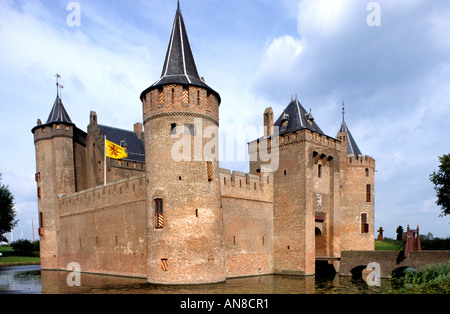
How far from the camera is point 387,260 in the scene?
2059cm

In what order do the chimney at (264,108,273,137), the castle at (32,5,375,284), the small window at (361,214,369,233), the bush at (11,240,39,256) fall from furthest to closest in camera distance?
the bush at (11,240,39,256) → the small window at (361,214,369,233) → the chimney at (264,108,273,137) → the castle at (32,5,375,284)

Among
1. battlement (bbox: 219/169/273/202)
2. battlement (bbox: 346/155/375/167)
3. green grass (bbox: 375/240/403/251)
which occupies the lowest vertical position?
green grass (bbox: 375/240/403/251)

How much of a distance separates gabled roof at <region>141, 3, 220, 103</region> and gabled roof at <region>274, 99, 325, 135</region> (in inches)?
231

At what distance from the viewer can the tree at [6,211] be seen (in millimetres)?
38406

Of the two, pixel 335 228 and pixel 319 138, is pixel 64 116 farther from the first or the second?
pixel 335 228

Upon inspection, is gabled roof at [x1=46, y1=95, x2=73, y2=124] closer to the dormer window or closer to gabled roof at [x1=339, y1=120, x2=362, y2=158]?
the dormer window

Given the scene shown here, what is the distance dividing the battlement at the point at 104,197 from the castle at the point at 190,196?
7cm

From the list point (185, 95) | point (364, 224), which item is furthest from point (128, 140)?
point (364, 224)

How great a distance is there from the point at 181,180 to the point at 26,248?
115 feet

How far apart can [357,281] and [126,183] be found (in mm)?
13621

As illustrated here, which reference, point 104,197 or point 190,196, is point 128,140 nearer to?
A: point 104,197

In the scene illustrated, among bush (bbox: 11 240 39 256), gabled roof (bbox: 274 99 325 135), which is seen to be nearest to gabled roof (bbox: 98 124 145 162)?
gabled roof (bbox: 274 99 325 135)

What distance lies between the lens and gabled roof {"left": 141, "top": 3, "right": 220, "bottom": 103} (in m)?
18.7

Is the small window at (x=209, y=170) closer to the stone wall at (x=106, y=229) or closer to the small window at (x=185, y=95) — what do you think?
the small window at (x=185, y=95)
